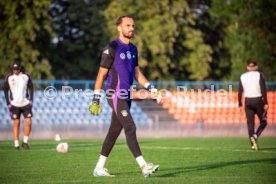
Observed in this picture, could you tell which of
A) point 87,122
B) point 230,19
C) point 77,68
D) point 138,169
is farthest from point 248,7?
point 138,169

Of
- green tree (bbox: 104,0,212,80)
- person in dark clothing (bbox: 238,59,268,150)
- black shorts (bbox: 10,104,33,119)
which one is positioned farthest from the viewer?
green tree (bbox: 104,0,212,80)

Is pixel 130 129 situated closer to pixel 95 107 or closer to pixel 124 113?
pixel 124 113

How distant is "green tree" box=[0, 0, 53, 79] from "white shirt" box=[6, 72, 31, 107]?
23768mm

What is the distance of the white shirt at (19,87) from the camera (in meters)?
20.8

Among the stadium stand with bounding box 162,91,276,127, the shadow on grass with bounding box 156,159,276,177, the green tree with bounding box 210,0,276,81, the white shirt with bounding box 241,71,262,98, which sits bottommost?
the shadow on grass with bounding box 156,159,276,177

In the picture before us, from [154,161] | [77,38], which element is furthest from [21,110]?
[77,38]

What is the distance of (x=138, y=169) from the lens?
13.5 meters

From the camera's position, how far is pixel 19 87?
68.4 feet

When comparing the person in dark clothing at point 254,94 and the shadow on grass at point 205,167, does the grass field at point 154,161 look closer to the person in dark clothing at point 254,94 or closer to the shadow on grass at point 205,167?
the shadow on grass at point 205,167

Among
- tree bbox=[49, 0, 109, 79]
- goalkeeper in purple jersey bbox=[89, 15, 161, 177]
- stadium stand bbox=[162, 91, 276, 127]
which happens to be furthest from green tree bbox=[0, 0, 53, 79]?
goalkeeper in purple jersey bbox=[89, 15, 161, 177]

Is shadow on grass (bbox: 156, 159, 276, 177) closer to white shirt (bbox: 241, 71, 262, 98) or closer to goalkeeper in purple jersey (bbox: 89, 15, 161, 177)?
goalkeeper in purple jersey (bbox: 89, 15, 161, 177)

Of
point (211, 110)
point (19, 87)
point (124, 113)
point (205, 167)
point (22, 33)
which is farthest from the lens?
point (22, 33)

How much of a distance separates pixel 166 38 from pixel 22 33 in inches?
420

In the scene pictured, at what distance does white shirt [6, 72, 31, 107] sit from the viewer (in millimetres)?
20844
